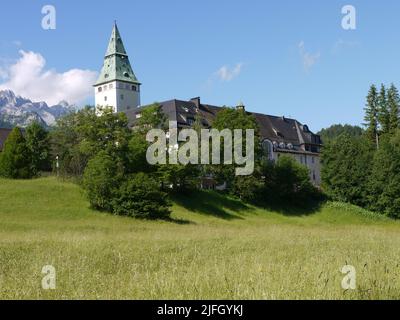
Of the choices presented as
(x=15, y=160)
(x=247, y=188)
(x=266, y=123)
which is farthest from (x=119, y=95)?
(x=247, y=188)

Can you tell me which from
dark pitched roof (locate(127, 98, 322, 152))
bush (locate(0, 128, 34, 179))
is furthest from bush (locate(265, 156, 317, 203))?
bush (locate(0, 128, 34, 179))

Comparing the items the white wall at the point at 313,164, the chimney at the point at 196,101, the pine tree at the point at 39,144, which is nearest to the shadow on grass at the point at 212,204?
the pine tree at the point at 39,144

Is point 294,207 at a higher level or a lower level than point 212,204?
lower

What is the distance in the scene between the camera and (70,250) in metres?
16.2

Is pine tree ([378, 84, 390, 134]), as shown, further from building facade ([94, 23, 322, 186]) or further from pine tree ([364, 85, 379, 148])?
building facade ([94, 23, 322, 186])

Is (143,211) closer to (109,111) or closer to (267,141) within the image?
(109,111)

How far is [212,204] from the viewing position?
57312 millimetres

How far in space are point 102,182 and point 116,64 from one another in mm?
79735

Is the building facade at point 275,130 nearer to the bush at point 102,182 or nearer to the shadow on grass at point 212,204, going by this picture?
the shadow on grass at point 212,204

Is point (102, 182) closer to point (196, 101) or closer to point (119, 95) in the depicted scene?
point (196, 101)

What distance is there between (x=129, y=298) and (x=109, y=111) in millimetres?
51130
